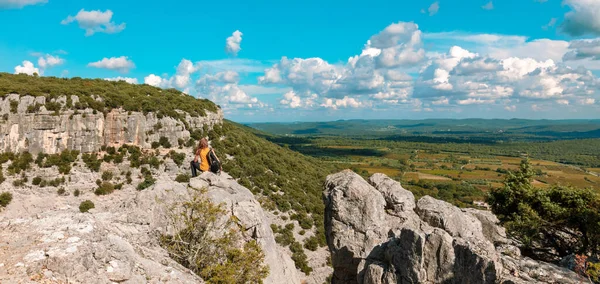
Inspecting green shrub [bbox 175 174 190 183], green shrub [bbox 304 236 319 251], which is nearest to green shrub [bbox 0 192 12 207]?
green shrub [bbox 175 174 190 183]

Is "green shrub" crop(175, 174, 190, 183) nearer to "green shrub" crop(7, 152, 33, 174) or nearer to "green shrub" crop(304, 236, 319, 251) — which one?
"green shrub" crop(7, 152, 33, 174)

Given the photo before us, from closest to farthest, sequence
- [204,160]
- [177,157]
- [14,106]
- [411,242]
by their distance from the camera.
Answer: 1. [411,242]
2. [204,160]
3. [14,106]
4. [177,157]

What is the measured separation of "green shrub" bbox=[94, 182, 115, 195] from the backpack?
24.5m

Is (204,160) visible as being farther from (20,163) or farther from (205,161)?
(20,163)

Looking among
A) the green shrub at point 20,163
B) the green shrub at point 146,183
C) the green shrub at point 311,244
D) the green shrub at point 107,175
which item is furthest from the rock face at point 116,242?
the green shrub at point 20,163

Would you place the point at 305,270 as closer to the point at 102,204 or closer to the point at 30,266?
A: the point at 102,204

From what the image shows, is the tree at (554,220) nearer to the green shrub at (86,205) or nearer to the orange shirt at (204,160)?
the orange shirt at (204,160)

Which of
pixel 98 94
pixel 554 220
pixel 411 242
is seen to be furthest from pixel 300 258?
pixel 98 94

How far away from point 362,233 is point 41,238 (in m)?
16.6

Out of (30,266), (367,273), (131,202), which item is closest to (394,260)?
(367,273)

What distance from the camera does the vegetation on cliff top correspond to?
38.2m

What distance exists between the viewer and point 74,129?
37750mm

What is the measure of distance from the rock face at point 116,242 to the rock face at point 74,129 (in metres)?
29.0

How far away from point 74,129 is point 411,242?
40.6 meters
